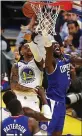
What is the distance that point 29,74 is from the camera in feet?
17.7

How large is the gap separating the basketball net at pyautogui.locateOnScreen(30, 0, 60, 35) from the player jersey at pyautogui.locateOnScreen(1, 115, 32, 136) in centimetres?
141

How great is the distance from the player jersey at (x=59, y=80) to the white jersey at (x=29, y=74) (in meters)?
0.25

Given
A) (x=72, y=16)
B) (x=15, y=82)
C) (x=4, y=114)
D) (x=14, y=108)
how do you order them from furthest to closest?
(x=72, y=16), (x=15, y=82), (x=4, y=114), (x=14, y=108)

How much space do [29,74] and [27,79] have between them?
86mm

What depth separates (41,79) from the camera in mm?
5500

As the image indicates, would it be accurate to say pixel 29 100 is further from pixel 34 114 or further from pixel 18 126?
pixel 18 126

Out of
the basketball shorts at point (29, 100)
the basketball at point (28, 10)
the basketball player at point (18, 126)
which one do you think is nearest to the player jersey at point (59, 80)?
the basketball shorts at point (29, 100)

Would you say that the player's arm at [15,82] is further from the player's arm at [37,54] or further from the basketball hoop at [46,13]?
the basketball hoop at [46,13]

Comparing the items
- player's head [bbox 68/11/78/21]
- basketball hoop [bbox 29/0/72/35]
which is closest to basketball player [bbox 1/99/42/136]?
basketball hoop [bbox 29/0/72/35]

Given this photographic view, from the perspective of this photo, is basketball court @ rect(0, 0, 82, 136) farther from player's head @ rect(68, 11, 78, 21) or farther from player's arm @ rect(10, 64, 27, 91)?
player's head @ rect(68, 11, 78, 21)

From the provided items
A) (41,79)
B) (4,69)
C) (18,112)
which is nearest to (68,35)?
(4,69)

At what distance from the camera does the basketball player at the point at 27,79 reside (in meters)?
5.39

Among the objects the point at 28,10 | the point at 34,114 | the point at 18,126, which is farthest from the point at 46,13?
the point at 18,126

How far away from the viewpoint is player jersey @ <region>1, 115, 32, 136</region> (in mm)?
3775
